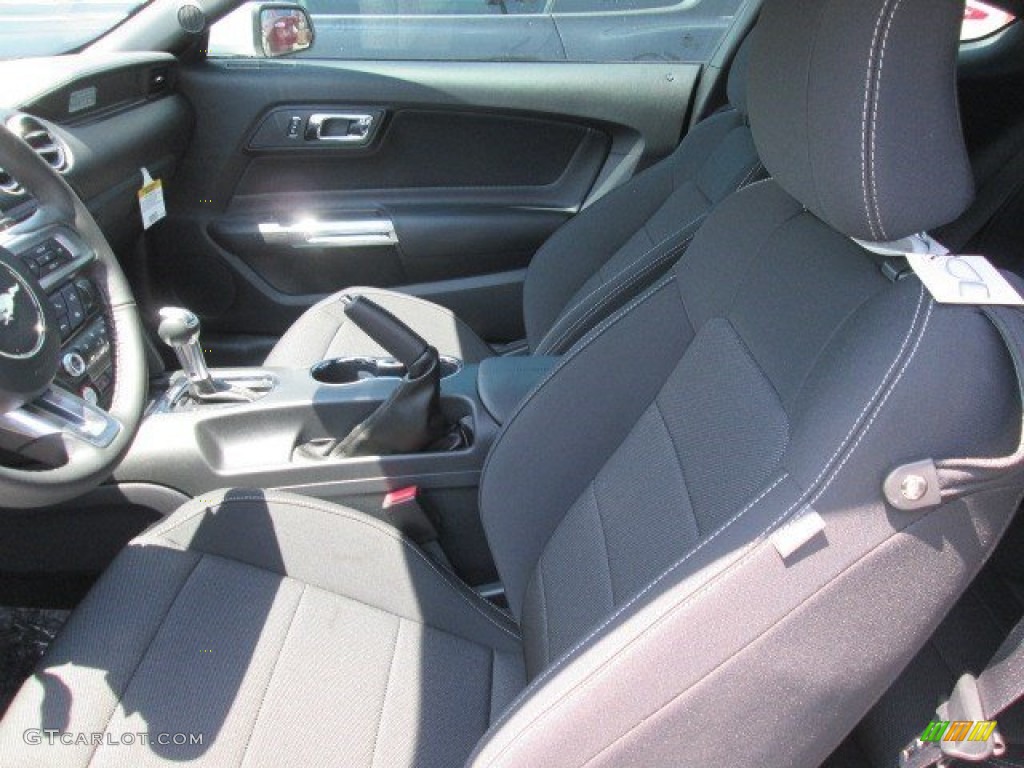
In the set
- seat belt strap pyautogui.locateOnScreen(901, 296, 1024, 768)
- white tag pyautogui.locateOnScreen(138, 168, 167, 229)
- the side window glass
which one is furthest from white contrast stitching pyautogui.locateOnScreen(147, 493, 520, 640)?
the side window glass

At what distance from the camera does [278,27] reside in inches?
81.1

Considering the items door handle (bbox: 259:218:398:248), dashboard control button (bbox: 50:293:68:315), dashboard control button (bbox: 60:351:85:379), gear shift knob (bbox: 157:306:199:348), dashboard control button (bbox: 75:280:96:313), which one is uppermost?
dashboard control button (bbox: 50:293:68:315)

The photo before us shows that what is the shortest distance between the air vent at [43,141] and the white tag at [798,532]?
1.35 metres

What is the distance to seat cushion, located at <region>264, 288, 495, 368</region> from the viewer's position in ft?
5.96

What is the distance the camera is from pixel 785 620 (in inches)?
29.2

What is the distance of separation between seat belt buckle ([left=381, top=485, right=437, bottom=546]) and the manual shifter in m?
0.28

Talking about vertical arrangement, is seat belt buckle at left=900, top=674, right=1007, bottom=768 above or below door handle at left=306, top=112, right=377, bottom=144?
above

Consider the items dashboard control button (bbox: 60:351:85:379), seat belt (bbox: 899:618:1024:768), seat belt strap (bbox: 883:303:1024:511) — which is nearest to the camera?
seat belt strap (bbox: 883:303:1024:511)

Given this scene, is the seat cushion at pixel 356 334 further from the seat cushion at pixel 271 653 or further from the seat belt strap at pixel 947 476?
the seat belt strap at pixel 947 476

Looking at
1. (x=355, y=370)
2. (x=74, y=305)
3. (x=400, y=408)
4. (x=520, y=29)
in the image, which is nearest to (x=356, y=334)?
(x=355, y=370)

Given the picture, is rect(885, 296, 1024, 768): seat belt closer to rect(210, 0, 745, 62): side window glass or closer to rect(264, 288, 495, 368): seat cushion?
rect(264, 288, 495, 368): seat cushion

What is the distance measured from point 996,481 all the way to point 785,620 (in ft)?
0.64

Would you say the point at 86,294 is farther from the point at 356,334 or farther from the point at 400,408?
the point at 356,334

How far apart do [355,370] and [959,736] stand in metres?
1.07
